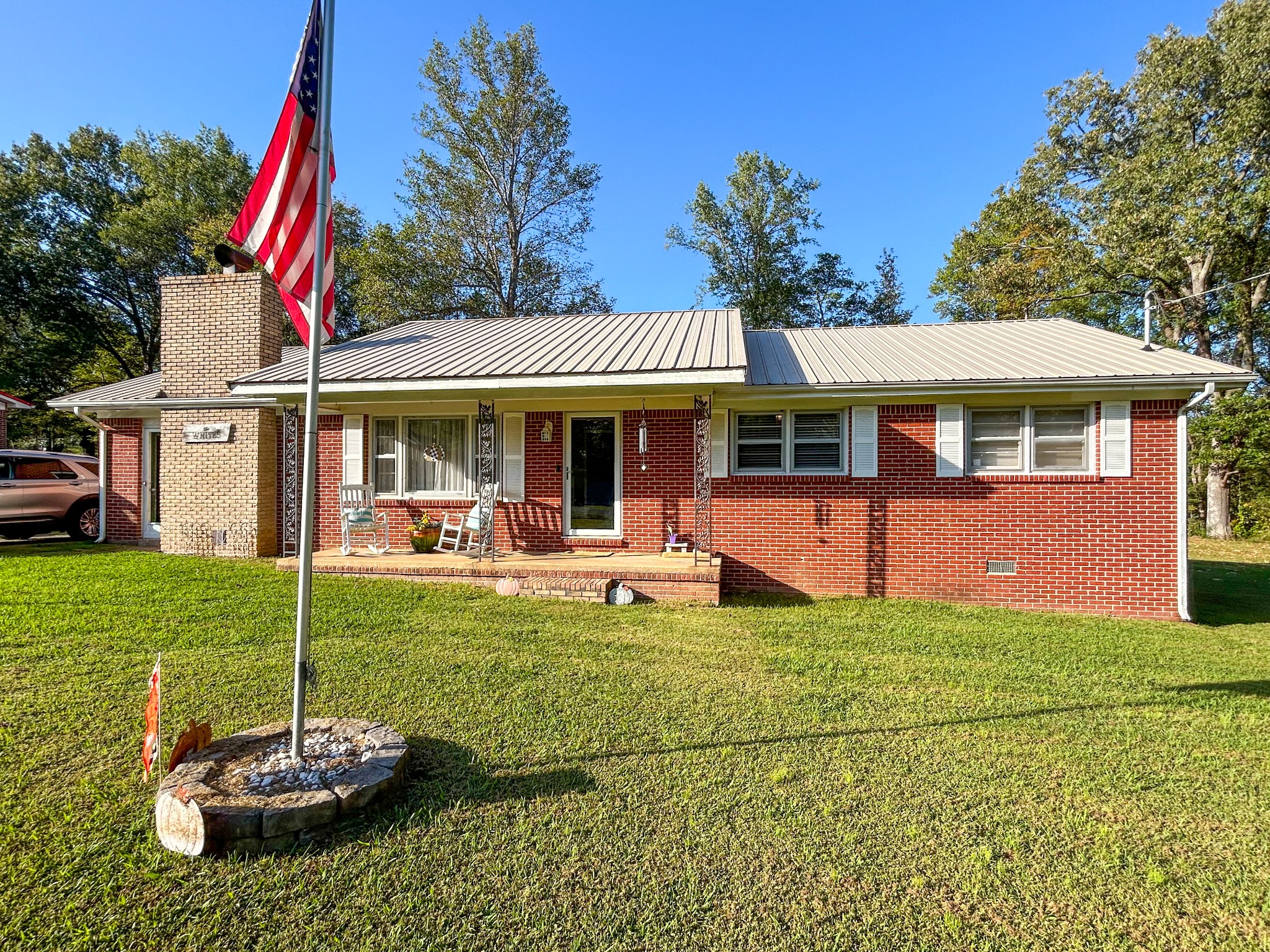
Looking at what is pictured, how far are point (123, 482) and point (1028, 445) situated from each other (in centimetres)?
1679

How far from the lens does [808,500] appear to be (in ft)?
28.0

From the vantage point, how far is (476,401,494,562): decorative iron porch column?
8719 millimetres

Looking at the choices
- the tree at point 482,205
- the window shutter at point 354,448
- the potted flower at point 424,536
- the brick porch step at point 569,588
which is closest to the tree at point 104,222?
the tree at point 482,205

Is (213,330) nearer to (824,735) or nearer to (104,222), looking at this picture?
(824,735)

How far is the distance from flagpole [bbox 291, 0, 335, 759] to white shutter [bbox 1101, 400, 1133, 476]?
9750 mm

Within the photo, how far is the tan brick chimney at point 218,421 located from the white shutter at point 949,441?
37.7 ft

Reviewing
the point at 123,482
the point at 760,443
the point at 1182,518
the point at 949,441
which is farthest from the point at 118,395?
the point at 1182,518

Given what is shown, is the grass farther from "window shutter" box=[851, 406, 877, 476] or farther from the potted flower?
the potted flower

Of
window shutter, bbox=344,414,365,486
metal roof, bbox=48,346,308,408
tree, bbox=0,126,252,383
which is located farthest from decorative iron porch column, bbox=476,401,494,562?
tree, bbox=0,126,252,383

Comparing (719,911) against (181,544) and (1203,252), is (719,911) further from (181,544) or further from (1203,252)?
(1203,252)

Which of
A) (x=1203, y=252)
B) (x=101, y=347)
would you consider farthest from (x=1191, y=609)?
(x=101, y=347)

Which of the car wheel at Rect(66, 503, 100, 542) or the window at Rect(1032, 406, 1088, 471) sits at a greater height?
the window at Rect(1032, 406, 1088, 471)

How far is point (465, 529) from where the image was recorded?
32.1 feet

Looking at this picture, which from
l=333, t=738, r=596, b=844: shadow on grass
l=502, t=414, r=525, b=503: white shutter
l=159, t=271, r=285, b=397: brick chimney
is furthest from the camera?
l=159, t=271, r=285, b=397: brick chimney
